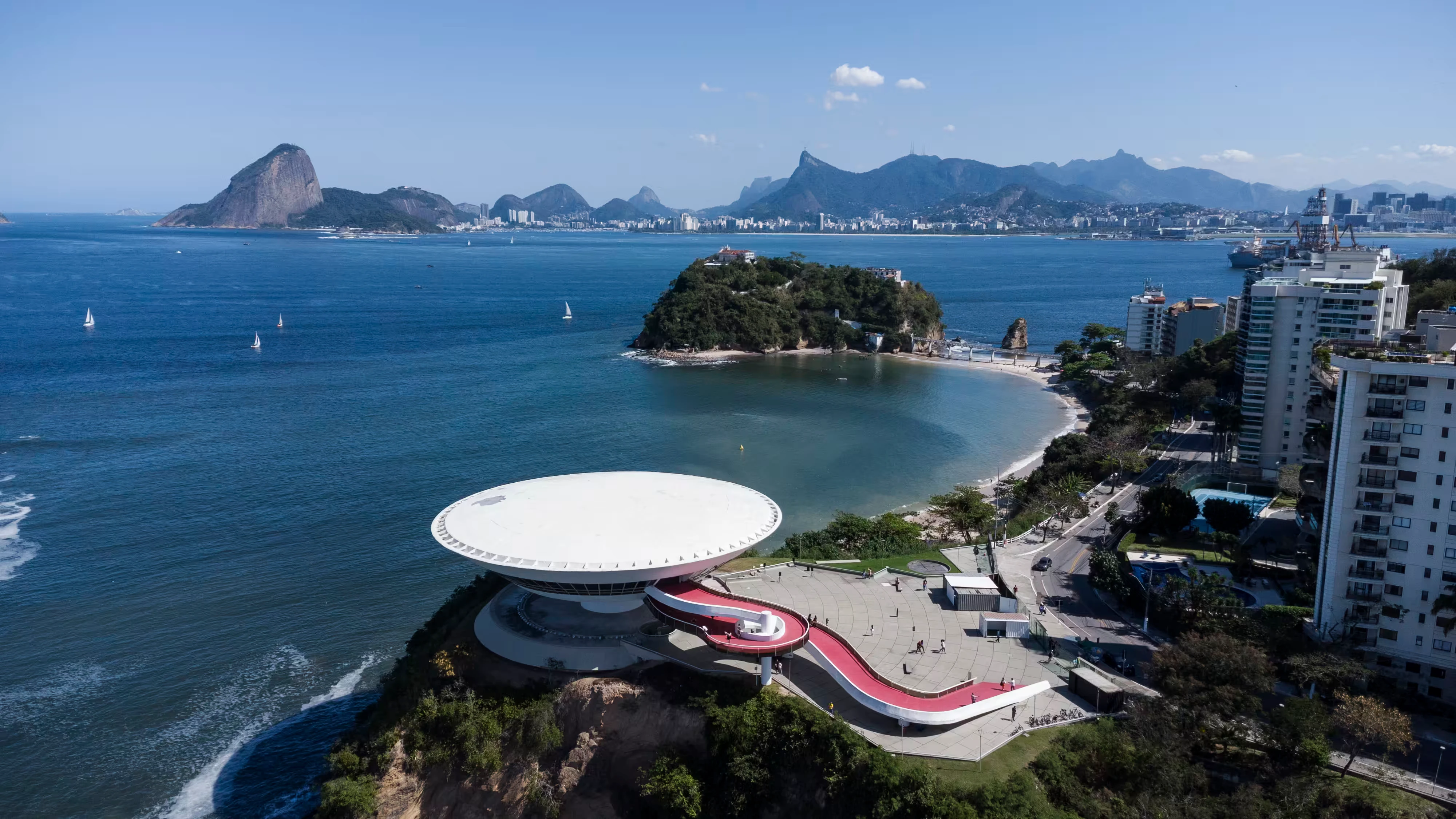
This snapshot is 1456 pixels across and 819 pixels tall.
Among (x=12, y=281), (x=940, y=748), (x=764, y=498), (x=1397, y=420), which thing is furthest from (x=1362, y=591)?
(x=12, y=281)

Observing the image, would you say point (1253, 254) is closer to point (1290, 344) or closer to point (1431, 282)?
point (1431, 282)

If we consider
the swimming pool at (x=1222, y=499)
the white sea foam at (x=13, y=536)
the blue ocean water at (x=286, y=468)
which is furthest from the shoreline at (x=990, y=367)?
the white sea foam at (x=13, y=536)

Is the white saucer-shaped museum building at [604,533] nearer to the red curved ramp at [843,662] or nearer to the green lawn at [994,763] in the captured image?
the red curved ramp at [843,662]

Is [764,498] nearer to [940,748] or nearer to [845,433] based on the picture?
[940,748]

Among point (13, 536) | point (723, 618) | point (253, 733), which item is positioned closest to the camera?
point (723, 618)

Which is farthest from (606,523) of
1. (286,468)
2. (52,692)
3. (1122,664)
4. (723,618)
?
(286,468)

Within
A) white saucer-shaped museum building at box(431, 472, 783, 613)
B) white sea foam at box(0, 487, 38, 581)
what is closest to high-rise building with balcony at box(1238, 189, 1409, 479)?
white saucer-shaped museum building at box(431, 472, 783, 613)

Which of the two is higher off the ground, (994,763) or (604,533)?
(604,533)
